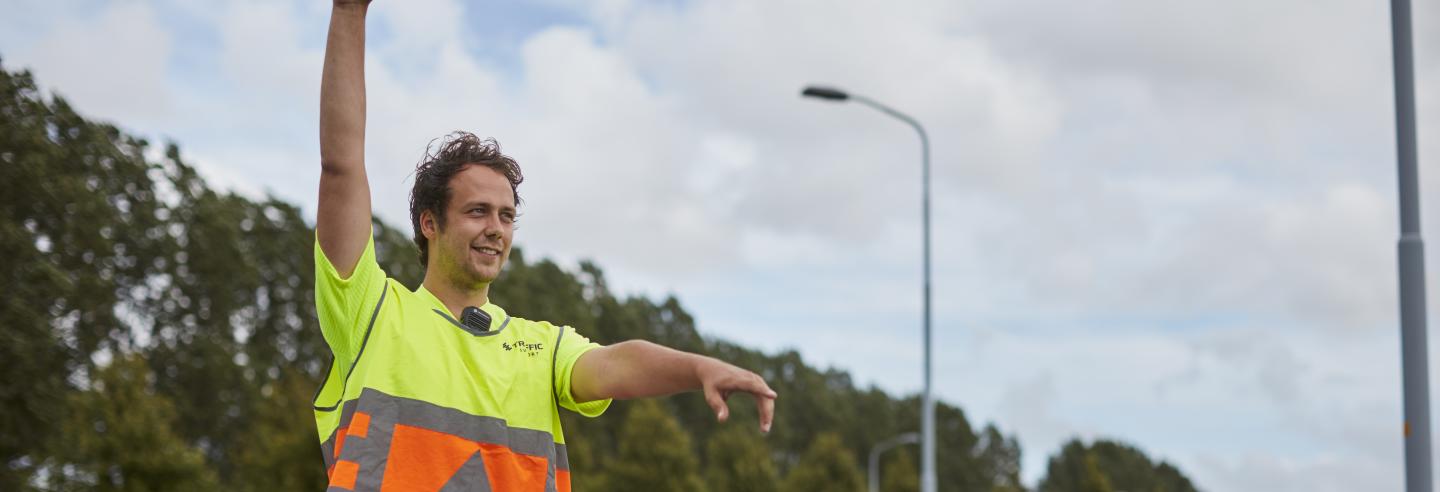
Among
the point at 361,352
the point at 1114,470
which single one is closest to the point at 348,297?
the point at 361,352

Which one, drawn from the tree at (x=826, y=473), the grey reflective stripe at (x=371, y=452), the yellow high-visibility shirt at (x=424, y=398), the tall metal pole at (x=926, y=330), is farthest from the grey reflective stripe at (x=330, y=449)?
the tree at (x=826, y=473)

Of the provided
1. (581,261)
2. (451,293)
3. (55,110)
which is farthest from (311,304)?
(451,293)

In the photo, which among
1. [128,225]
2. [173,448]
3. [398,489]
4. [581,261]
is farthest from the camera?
[581,261]

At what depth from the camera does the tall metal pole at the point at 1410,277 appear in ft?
28.9

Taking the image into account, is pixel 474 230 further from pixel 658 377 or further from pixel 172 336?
pixel 172 336

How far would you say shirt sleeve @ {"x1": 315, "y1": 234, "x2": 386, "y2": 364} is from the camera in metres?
3.05

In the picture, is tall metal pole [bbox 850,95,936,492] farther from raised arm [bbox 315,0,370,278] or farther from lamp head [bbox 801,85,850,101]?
raised arm [bbox 315,0,370,278]

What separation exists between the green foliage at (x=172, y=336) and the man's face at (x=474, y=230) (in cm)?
1954

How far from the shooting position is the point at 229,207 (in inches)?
1237

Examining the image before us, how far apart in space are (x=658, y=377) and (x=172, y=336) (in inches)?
1125

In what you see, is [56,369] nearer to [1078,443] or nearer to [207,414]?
[207,414]

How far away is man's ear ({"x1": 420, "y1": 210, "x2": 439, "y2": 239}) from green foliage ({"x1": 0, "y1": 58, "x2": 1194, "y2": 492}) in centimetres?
1941

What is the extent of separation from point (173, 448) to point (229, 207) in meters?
10.9

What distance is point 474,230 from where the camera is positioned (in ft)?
10.5
